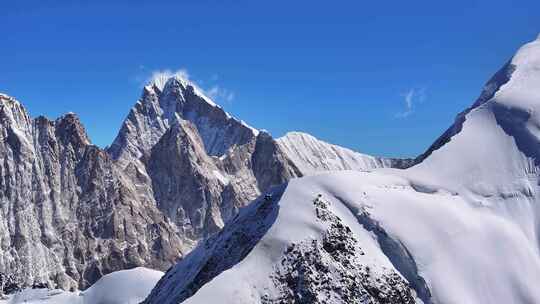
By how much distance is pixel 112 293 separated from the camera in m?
130

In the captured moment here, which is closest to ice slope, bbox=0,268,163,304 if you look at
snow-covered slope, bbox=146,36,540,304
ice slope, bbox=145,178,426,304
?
snow-covered slope, bbox=146,36,540,304

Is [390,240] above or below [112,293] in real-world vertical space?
below

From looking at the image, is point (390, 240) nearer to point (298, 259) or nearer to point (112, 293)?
point (298, 259)

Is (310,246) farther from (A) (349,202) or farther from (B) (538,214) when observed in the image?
(B) (538,214)

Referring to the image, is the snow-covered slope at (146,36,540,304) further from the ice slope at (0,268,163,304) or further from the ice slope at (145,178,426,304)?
the ice slope at (0,268,163,304)

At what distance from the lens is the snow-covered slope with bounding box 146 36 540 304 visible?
5444 cm

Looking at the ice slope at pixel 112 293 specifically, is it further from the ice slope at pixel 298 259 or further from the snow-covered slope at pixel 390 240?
the ice slope at pixel 298 259

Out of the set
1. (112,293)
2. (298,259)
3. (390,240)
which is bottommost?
(298,259)

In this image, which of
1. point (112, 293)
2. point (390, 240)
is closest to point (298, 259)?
point (390, 240)

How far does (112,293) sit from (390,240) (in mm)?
81774

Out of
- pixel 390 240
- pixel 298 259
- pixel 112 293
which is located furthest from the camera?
pixel 112 293

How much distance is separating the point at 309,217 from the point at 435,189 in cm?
1814

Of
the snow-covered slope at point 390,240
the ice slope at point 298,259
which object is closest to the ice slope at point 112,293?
the snow-covered slope at point 390,240

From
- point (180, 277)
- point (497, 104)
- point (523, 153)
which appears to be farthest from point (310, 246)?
point (497, 104)
